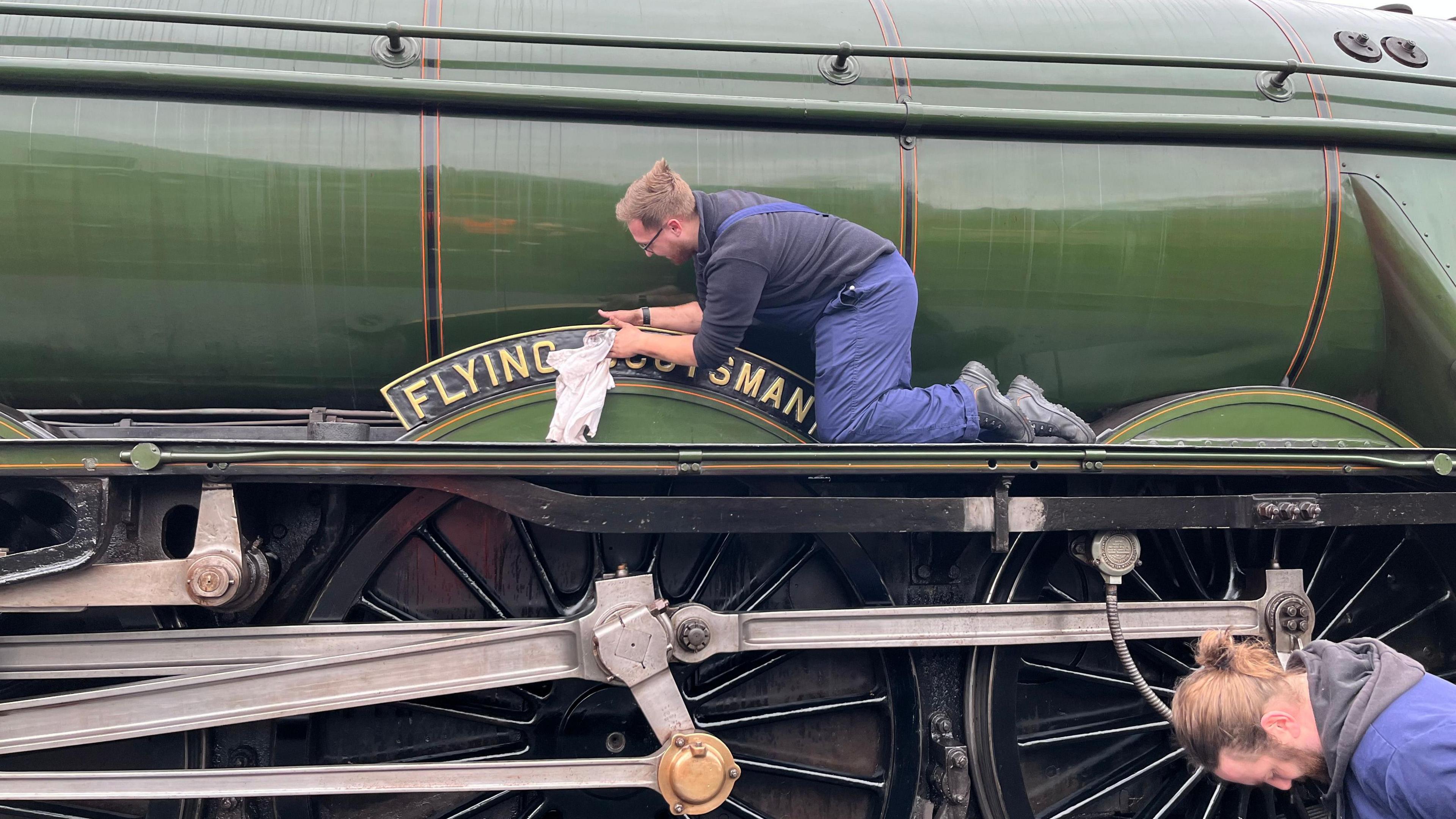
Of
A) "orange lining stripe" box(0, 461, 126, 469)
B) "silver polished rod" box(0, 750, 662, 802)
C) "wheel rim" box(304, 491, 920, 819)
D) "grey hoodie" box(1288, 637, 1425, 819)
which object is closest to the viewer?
"grey hoodie" box(1288, 637, 1425, 819)

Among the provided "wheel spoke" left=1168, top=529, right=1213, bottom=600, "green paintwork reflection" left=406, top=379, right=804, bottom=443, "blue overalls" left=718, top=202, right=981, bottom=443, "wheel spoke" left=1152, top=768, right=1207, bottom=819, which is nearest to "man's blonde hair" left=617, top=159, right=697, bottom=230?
"blue overalls" left=718, top=202, right=981, bottom=443

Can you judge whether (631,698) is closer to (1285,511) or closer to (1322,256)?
(1285,511)

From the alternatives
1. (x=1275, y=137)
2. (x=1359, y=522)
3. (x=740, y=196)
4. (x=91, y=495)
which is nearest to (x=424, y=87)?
(x=740, y=196)

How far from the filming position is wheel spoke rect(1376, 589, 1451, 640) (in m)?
2.91

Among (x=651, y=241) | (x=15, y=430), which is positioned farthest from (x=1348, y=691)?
(x=15, y=430)

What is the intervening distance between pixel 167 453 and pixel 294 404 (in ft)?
1.78

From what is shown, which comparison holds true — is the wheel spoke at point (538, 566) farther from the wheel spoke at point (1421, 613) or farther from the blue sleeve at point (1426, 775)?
the wheel spoke at point (1421, 613)

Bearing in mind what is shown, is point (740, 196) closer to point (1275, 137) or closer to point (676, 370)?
point (676, 370)

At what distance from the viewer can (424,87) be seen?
2.36m

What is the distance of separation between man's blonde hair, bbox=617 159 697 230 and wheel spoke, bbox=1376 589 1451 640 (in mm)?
2617

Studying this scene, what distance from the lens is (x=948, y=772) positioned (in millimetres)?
2648

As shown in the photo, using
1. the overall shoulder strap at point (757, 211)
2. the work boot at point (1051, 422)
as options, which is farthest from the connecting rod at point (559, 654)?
the overall shoulder strap at point (757, 211)

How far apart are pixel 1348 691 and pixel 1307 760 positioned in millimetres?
178

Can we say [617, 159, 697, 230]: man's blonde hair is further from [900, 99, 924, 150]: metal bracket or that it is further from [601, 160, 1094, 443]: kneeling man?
[900, 99, 924, 150]: metal bracket
